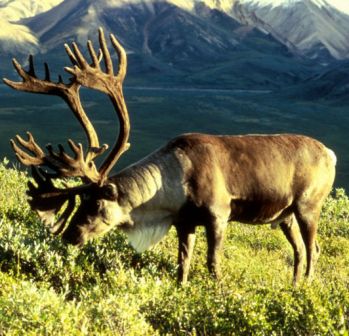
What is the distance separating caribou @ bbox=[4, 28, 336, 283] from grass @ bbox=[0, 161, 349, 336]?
0.50 meters

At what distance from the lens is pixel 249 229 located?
44.1 feet

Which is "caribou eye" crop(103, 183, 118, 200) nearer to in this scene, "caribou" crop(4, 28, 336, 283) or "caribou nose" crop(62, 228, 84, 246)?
Result: "caribou" crop(4, 28, 336, 283)

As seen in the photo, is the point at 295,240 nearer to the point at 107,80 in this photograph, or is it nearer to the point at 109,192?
the point at 109,192

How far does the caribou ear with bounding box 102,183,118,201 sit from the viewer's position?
7820 millimetres

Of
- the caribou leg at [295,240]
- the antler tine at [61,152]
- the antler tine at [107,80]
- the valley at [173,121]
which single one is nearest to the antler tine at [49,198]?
the antler tine at [61,152]

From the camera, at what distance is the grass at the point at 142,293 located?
5395 millimetres

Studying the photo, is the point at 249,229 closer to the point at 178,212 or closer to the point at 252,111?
the point at 178,212

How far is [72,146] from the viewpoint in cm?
742

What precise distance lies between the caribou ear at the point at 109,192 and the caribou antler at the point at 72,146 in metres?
0.15

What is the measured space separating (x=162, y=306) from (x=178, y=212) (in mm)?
1953

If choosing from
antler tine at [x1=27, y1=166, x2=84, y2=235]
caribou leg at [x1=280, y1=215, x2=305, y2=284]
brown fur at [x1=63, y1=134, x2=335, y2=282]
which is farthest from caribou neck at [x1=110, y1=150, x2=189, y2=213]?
caribou leg at [x1=280, y1=215, x2=305, y2=284]

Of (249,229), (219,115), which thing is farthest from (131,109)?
(249,229)

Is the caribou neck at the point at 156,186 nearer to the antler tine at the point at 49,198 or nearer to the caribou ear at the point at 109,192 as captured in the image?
the caribou ear at the point at 109,192

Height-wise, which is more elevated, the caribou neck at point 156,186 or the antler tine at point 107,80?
the antler tine at point 107,80
